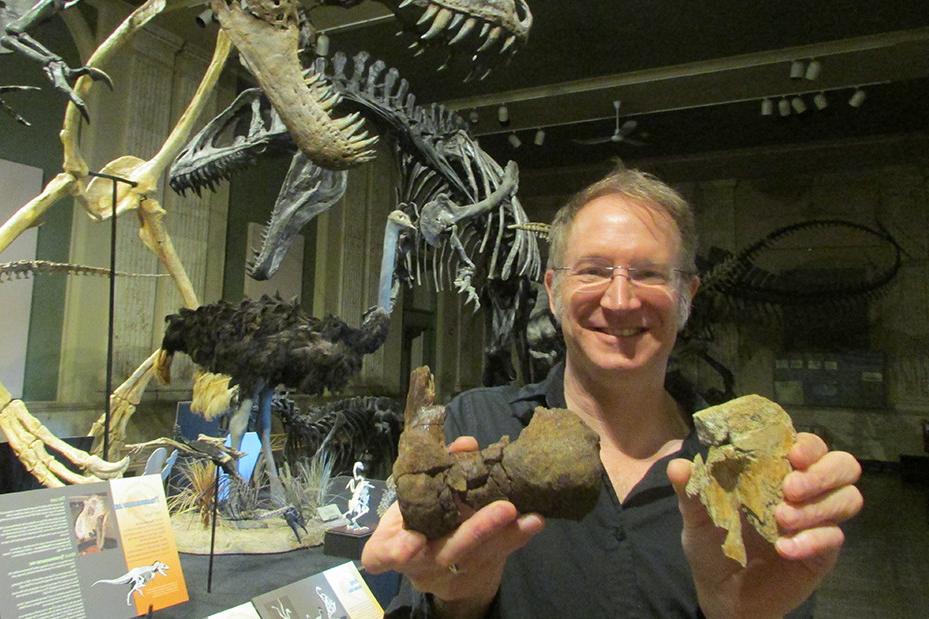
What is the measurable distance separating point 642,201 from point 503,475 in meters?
0.56

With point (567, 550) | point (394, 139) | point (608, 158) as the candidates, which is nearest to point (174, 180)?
point (394, 139)

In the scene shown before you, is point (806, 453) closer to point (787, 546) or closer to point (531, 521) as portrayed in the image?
point (787, 546)

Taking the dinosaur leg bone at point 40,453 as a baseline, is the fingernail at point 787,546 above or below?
above

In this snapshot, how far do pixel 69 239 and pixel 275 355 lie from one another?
278cm

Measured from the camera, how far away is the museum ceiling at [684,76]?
495cm

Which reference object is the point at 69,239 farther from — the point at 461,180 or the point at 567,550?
the point at 567,550

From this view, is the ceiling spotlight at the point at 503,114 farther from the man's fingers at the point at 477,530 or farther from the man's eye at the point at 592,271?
the man's fingers at the point at 477,530

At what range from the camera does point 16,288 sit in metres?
4.34

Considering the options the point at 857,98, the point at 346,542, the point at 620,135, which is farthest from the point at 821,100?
the point at 346,542

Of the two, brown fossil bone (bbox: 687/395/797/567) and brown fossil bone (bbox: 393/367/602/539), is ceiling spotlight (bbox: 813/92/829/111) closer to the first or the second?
brown fossil bone (bbox: 687/395/797/567)

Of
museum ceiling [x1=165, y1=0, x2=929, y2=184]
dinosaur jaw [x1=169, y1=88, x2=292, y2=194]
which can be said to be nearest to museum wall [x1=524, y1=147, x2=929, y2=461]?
museum ceiling [x1=165, y1=0, x2=929, y2=184]

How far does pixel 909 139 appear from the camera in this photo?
21.6 feet

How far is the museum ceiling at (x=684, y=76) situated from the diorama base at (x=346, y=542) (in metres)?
3.90

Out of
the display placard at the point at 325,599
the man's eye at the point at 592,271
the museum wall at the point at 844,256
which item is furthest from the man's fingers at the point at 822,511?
the museum wall at the point at 844,256
